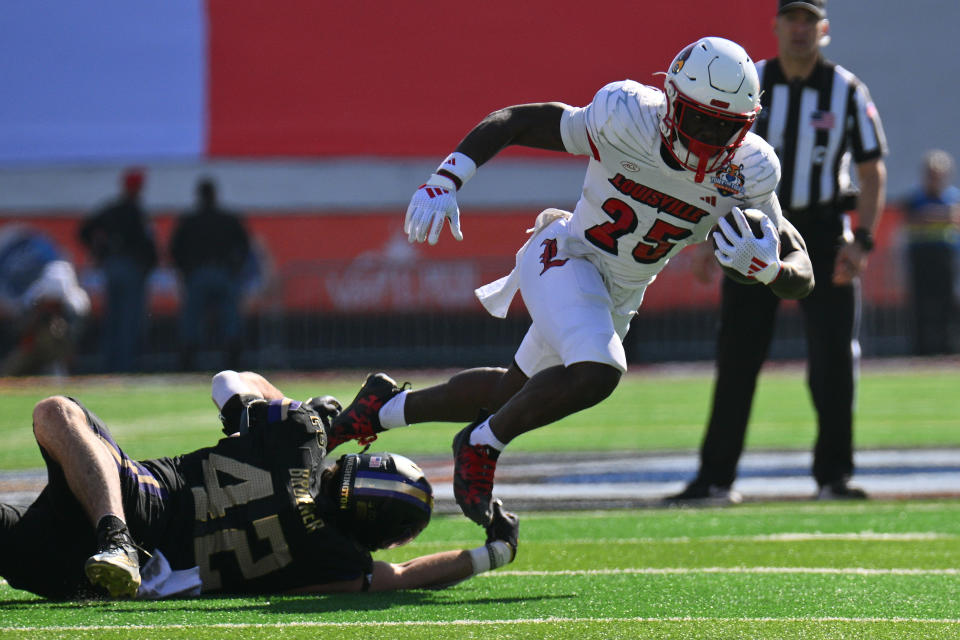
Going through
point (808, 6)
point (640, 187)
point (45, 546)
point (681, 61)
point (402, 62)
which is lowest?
point (45, 546)

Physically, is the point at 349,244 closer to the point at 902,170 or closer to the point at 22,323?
the point at 22,323

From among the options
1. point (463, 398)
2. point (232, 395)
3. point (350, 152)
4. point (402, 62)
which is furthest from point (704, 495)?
point (402, 62)

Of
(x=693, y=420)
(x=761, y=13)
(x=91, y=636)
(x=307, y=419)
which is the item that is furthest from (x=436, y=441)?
(x=761, y=13)

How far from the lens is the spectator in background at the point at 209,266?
14.7 m

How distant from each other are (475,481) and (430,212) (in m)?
0.86

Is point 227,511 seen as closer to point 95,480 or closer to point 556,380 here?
point 95,480

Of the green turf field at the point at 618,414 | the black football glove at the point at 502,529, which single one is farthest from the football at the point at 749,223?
the green turf field at the point at 618,414

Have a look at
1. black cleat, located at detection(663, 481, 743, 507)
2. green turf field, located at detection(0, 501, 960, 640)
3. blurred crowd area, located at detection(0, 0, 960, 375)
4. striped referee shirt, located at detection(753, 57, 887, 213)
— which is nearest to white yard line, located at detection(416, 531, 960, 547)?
green turf field, located at detection(0, 501, 960, 640)

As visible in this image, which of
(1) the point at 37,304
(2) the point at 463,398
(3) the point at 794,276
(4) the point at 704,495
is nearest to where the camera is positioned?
(3) the point at 794,276

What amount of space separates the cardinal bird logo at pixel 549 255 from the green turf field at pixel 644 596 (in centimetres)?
103

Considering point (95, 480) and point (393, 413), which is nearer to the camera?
point (95, 480)

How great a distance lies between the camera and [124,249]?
14570 mm

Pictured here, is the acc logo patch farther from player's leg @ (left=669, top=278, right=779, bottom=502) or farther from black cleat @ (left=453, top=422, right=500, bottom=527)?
player's leg @ (left=669, top=278, right=779, bottom=502)

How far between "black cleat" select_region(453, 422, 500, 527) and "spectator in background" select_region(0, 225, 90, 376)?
→ 32.1 ft
